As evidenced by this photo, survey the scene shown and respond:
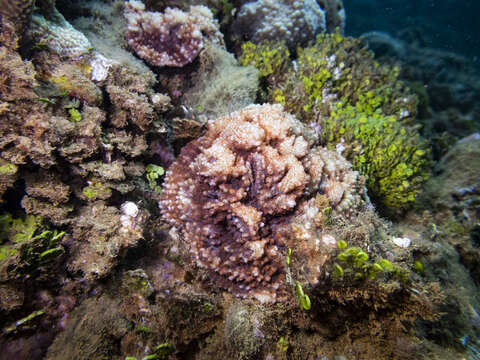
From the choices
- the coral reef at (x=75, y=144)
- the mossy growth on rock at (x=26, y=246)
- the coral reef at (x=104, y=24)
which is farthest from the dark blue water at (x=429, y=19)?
the mossy growth on rock at (x=26, y=246)

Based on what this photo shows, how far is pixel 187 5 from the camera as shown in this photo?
5.31 metres

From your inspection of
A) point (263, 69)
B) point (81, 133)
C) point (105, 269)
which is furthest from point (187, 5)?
point (105, 269)

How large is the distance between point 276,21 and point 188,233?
6.05 meters

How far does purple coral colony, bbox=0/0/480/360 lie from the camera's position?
2.30m

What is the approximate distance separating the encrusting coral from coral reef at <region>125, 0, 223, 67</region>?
220 cm

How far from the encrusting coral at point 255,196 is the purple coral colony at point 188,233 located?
0.02 meters

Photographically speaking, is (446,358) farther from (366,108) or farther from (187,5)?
(187,5)

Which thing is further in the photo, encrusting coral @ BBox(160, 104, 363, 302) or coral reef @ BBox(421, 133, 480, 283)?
coral reef @ BBox(421, 133, 480, 283)

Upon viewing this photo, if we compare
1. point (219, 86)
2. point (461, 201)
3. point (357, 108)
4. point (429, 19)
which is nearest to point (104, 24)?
point (219, 86)

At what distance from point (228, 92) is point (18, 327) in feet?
13.7

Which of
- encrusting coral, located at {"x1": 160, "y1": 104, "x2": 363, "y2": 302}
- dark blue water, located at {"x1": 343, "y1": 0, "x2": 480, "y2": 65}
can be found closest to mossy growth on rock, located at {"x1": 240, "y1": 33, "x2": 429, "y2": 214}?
encrusting coral, located at {"x1": 160, "y1": 104, "x2": 363, "y2": 302}

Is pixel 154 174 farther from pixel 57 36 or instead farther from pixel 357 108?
pixel 357 108

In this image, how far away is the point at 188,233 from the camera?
3111mm

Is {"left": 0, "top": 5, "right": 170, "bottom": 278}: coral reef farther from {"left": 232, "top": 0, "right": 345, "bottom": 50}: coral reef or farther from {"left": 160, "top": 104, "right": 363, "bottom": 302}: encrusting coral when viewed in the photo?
{"left": 232, "top": 0, "right": 345, "bottom": 50}: coral reef
